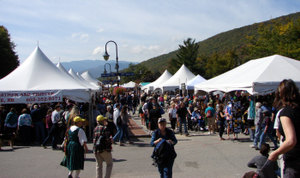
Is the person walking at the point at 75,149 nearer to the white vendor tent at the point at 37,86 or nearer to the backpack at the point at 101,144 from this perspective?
the backpack at the point at 101,144

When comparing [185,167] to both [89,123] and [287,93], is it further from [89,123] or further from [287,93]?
[89,123]

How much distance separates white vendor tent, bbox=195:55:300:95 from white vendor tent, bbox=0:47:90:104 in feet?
22.1

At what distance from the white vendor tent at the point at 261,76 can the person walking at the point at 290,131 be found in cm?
876

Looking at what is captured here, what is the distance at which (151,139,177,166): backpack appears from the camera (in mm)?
5016

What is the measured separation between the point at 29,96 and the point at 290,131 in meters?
11.7

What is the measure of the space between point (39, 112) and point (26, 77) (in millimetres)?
2247

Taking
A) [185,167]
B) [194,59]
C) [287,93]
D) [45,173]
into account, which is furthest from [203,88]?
[194,59]

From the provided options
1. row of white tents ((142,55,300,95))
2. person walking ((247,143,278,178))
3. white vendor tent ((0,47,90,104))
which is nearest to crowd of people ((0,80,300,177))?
person walking ((247,143,278,178))

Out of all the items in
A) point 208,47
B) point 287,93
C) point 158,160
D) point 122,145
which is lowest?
point 122,145

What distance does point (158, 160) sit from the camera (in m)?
5.05

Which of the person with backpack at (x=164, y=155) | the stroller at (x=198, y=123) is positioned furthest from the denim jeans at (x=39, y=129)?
the person with backpack at (x=164, y=155)

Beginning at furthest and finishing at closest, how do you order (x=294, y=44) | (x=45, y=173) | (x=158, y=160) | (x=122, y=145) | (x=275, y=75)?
(x=294, y=44) < (x=275, y=75) < (x=122, y=145) < (x=45, y=173) < (x=158, y=160)

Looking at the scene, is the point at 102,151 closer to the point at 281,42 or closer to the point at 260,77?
the point at 260,77

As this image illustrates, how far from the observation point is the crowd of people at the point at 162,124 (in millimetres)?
3025
